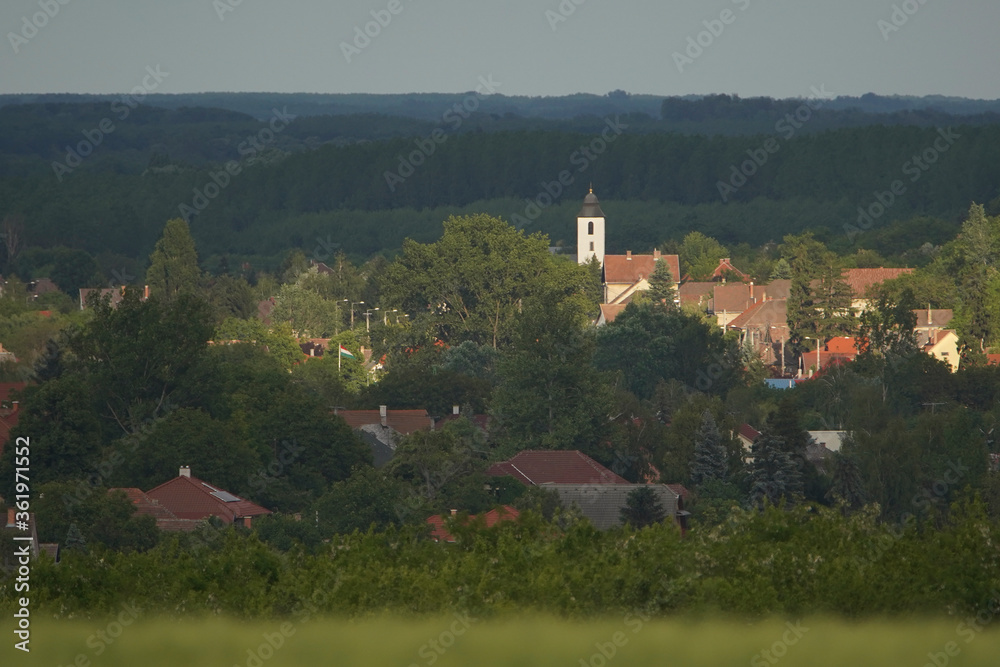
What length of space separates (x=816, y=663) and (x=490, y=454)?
122 ft

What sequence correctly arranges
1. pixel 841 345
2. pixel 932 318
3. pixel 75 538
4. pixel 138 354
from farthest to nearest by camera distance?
pixel 932 318
pixel 841 345
pixel 138 354
pixel 75 538

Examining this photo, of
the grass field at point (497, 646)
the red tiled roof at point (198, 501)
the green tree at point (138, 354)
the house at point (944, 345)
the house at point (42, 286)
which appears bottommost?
the house at point (42, 286)

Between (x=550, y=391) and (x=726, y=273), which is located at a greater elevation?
(x=550, y=391)

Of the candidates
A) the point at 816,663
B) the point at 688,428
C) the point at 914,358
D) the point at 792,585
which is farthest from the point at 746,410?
the point at 816,663

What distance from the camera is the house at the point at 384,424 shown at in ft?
178

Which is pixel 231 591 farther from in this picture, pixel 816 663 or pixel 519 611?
pixel 816 663

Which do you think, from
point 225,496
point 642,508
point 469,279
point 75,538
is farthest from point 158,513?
point 469,279

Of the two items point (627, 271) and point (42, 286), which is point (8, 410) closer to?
point (627, 271)

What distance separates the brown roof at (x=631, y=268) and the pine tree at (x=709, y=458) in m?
73.1

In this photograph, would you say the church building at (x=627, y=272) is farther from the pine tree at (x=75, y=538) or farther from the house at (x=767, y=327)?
the pine tree at (x=75, y=538)

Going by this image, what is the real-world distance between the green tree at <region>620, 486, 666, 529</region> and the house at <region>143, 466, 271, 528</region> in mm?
7993

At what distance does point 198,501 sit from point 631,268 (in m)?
85.9

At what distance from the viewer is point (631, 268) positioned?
411ft

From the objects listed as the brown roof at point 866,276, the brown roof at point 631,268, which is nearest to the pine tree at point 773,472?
the brown roof at point 866,276
